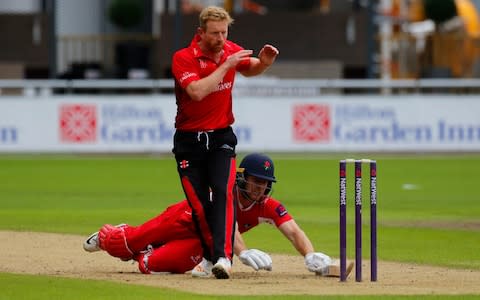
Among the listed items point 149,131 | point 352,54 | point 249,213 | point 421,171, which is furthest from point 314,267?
point 352,54

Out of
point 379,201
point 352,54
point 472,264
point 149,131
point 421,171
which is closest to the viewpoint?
point 472,264

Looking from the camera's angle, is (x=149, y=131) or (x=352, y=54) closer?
(x=149, y=131)

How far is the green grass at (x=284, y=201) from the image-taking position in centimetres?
1326

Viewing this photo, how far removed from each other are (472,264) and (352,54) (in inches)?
960

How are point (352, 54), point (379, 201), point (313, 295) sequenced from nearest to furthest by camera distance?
point (313, 295) → point (379, 201) → point (352, 54)

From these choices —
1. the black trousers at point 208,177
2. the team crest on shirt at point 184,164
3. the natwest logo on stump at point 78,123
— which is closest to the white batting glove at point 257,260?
the black trousers at point 208,177

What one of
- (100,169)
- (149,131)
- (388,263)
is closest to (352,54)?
(149,131)

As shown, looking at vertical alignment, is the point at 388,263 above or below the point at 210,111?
below

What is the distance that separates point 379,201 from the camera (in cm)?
2033

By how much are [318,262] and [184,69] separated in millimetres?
1956

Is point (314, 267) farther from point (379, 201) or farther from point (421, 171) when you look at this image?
point (421, 171)

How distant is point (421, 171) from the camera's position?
27.1 m

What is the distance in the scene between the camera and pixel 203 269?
434 inches

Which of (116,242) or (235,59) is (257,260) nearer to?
(116,242)
